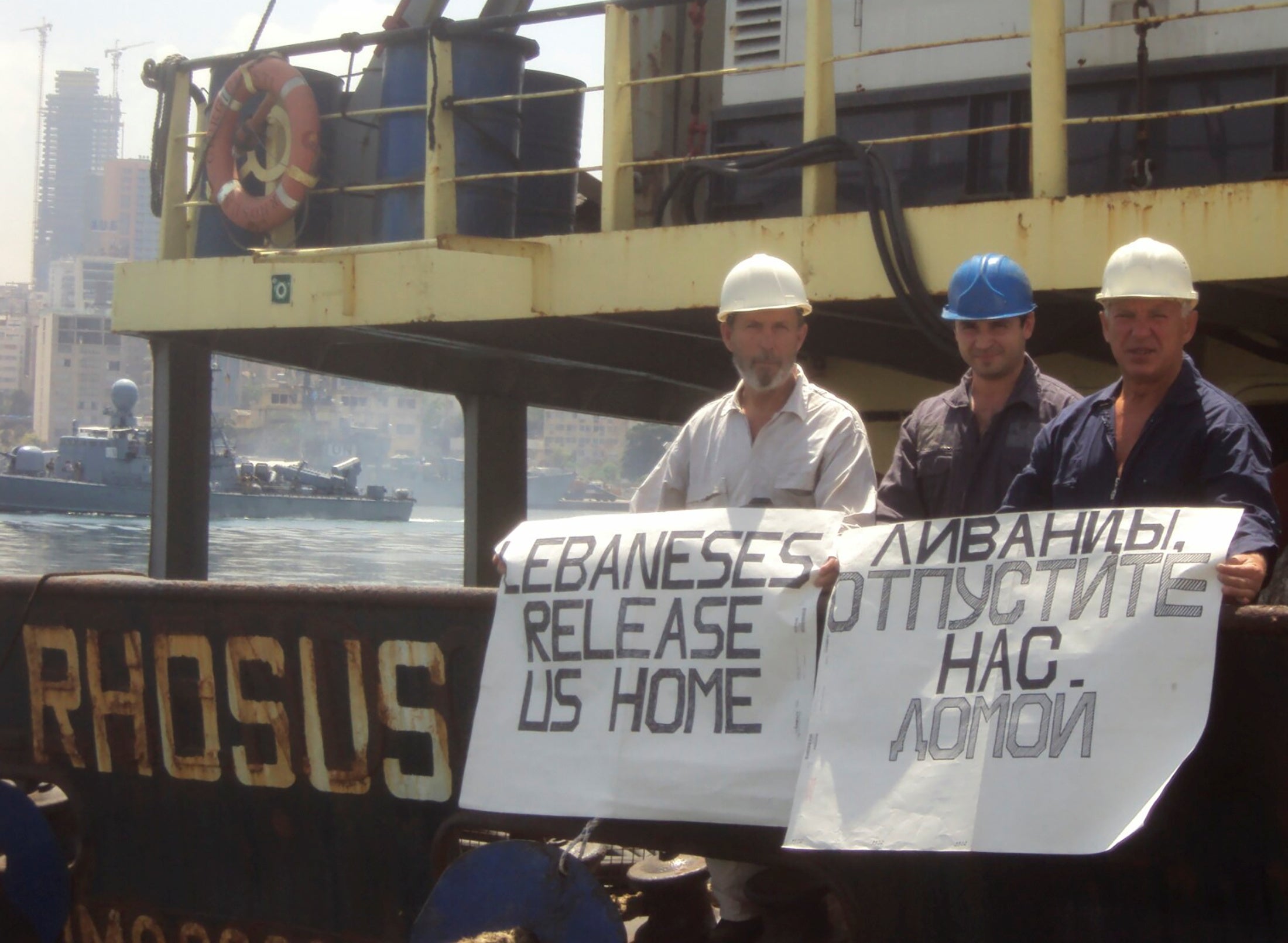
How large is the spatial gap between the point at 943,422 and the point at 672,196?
3403mm

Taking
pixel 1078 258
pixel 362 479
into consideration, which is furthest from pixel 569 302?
pixel 362 479

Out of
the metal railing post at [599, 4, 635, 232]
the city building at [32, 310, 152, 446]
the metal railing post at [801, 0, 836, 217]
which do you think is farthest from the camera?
the city building at [32, 310, 152, 446]

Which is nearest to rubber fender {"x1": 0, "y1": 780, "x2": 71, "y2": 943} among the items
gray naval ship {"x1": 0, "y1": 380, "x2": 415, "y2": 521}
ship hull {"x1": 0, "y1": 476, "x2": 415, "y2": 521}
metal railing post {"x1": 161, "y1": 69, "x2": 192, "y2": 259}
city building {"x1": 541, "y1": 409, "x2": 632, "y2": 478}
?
metal railing post {"x1": 161, "y1": 69, "x2": 192, "y2": 259}

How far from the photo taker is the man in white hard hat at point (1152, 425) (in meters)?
3.18

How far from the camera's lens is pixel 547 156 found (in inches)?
344

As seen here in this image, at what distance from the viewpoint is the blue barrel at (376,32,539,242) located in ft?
25.1

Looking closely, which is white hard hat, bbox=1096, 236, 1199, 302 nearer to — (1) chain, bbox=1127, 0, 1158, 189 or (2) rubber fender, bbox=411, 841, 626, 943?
(2) rubber fender, bbox=411, 841, 626, 943

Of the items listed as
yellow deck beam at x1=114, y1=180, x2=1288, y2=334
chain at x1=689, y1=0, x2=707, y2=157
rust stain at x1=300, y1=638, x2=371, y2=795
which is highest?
chain at x1=689, y1=0, x2=707, y2=157

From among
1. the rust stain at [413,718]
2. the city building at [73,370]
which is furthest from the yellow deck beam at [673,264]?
the city building at [73,370]

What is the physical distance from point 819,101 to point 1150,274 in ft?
10.8

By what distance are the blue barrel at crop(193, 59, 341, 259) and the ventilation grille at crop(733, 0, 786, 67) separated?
2.26 meters

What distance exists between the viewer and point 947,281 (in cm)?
593

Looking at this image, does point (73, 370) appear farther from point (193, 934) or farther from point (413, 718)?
point (413, 718)

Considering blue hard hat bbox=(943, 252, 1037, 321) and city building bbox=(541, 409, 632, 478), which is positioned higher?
city building bbox=(541, 409, 632, 478)
